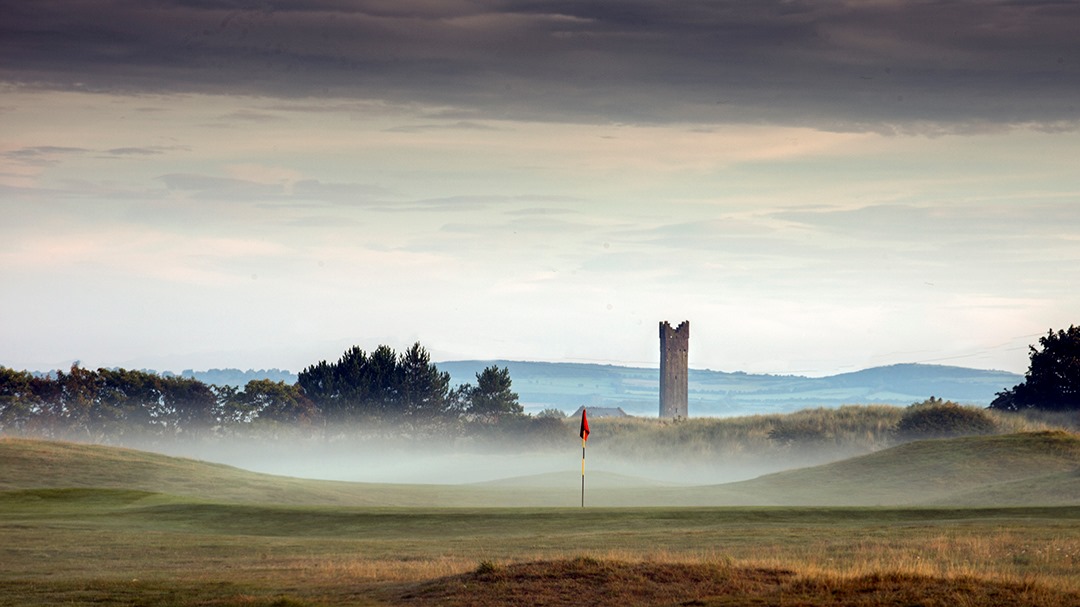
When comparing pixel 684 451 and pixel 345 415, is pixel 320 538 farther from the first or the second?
pixel 345 415

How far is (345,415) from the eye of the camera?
109 metres

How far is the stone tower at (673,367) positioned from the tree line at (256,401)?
16018mm

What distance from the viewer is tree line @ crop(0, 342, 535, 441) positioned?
93.7 meters

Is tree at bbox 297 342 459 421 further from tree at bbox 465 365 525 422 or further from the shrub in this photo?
the shrub

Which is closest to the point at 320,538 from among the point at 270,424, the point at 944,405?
the point at 944,405

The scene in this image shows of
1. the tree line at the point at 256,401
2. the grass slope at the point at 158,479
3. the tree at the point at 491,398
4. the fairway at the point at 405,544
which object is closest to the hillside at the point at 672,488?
the grass slope at the point at 158,479

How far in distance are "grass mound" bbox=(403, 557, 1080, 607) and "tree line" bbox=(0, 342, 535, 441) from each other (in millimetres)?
80443

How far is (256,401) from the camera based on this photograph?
105188 mm

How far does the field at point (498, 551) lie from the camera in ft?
59.1

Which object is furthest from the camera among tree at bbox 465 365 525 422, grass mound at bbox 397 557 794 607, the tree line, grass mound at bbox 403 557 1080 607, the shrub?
tree at bbox 465 365 525 422

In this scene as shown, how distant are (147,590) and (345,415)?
9023 cm

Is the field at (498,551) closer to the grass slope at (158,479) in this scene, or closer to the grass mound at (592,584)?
the grass mound at (592,584)

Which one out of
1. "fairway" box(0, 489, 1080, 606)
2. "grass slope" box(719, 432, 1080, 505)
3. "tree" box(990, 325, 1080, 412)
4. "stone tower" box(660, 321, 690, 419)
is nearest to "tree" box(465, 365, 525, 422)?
"stone tower" box(660, 321, 690, 419)

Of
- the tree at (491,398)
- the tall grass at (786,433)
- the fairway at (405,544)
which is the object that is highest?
the tree at (491,398)
